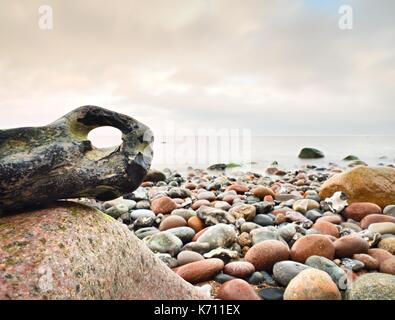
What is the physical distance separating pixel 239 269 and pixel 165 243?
1064mm

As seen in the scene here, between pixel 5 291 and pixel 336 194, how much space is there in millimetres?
6206

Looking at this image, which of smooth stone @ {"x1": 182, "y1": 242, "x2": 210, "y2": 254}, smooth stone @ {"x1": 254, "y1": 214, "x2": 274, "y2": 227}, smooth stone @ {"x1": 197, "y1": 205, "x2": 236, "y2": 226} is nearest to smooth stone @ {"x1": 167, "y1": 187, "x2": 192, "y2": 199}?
smooth stone @ {"x1": 197, "y1": 205, "x2": 236, "y2": 226}

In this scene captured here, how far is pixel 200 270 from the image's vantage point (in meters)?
3.52

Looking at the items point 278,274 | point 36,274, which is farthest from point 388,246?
point 36,274

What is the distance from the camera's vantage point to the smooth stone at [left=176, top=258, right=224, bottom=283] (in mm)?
3475

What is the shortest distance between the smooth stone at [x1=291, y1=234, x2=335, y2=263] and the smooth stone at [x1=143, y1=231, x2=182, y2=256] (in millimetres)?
1395

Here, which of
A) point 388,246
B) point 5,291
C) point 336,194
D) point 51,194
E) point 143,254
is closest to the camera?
point 5,291

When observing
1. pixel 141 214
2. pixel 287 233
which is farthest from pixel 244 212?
pixel 141 214

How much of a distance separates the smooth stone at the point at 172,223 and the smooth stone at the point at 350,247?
2.18 metres

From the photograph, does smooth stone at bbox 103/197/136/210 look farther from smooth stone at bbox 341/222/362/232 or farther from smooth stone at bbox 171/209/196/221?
smooth stone at bbox 341/222/362/232

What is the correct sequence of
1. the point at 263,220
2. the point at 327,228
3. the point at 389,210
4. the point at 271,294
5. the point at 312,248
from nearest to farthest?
1. the point at 271,294
2. the point at 312,248
3. the point at 327,228
4. the point at 263,220
5. the point at 389,210

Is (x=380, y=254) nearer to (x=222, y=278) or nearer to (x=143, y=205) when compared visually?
(x=222, y=278)

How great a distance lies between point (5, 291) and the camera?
5.34 feet
